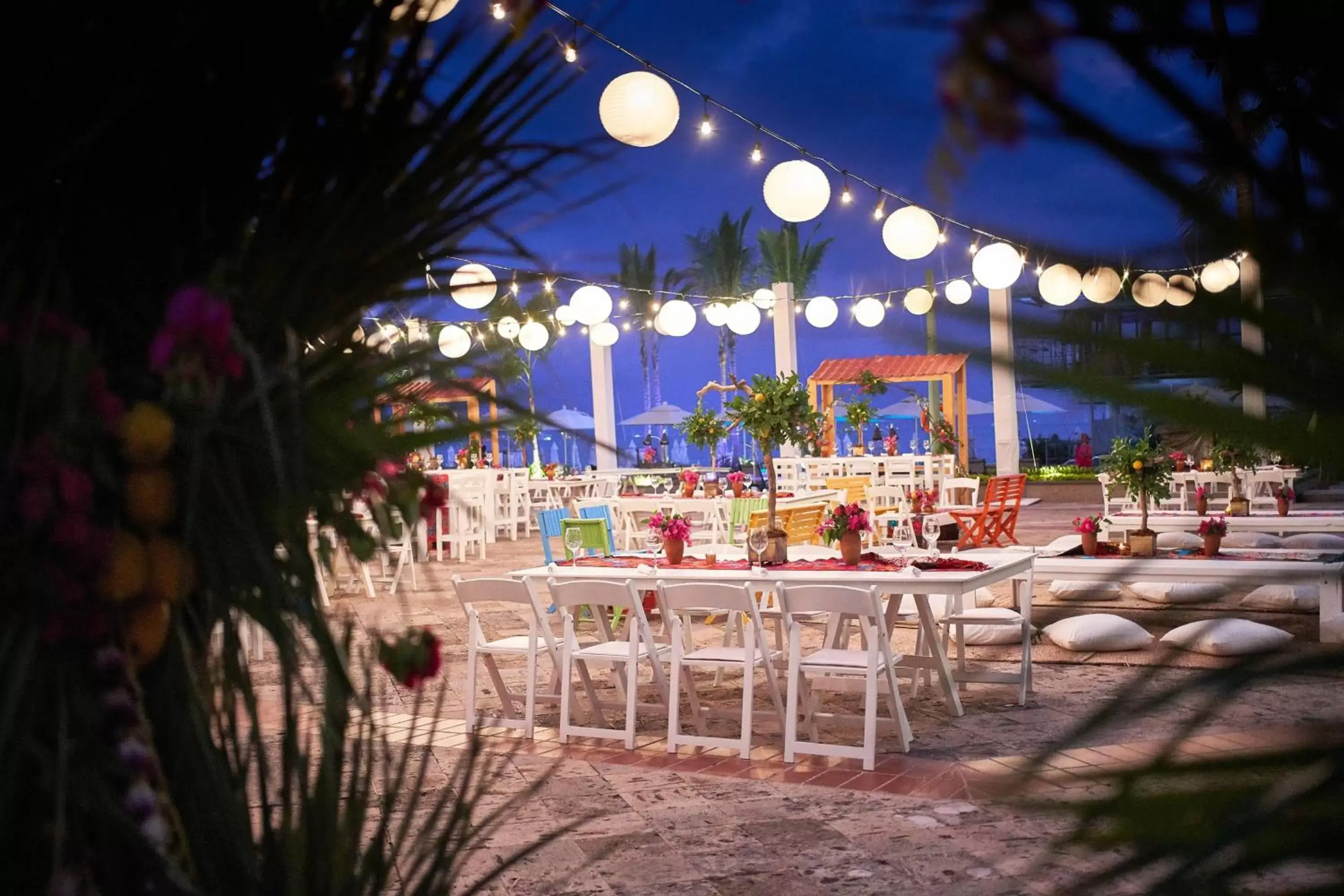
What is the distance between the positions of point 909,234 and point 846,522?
7.07 ft

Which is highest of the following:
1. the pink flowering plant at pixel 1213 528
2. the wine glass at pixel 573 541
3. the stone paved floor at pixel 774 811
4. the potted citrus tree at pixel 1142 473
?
the potted citrus tree at pixel 1142 473

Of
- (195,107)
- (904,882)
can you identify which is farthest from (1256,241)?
(904,882)

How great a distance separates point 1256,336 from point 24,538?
2.70 ft

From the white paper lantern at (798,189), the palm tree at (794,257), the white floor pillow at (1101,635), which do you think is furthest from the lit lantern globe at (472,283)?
the palm tree at (794,257)

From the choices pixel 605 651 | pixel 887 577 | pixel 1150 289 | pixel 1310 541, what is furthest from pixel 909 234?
pixel 1150 289

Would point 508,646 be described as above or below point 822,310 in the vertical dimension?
below

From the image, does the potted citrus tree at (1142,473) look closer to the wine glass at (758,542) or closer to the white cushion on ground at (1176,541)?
the white cushion on ground at (1176,541)

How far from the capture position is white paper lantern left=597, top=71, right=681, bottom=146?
5.10 metres

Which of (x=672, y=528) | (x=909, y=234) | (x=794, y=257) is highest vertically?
(x=794, y=257)

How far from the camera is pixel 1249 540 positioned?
949 centimetres

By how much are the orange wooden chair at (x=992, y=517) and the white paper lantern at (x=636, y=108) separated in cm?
649

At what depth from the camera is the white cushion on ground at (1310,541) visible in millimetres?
8406

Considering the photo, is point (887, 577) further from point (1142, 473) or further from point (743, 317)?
point (743, 317)

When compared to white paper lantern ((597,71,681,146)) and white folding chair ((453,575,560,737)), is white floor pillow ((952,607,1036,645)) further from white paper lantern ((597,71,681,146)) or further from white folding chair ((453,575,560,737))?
white paper lantern ((597,71,681,146))
